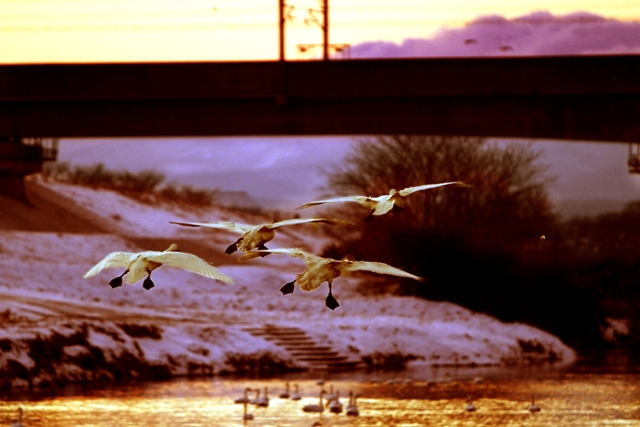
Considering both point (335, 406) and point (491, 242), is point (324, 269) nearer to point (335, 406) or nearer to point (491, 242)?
point (335, 406)

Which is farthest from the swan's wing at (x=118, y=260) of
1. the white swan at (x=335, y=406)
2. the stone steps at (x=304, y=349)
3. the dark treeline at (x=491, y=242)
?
the dark treeline at (x=491, y=242)

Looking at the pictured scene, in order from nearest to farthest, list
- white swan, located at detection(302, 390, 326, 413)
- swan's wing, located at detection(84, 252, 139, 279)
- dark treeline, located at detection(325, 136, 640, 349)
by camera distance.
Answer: swan's wing, located at detection(84, 252, 139, 279)
white swan, located at detection(302, 390, 326, 413)
dark treeline, located at detection(325, 136, 640, 349)

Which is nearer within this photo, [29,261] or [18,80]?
[18,80]

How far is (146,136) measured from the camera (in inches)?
2148

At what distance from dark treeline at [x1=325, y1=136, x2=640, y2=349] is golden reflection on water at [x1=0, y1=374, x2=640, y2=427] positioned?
19.4 meters

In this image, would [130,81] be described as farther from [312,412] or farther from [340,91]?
[312,412]

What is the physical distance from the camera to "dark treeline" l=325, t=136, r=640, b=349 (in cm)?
6919

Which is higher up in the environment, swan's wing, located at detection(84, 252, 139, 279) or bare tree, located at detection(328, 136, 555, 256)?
bare tree, located at detection(328, 136, 555, 256)

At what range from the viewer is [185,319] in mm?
62562

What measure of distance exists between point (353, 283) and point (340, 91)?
77.6 ft

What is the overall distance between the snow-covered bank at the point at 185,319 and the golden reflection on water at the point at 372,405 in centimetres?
436

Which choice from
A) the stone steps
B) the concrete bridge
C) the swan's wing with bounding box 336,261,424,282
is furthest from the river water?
the swan's wing with bounding box 336,261,424,282

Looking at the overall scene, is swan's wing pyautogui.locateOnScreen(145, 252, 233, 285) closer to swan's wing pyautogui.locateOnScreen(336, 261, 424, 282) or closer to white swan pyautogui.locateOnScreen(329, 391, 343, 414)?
swan's wing pyautogui.locateOnScreen(336, 261, 424, 282)

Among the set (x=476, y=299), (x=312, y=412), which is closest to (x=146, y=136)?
(x=312, y=412)
